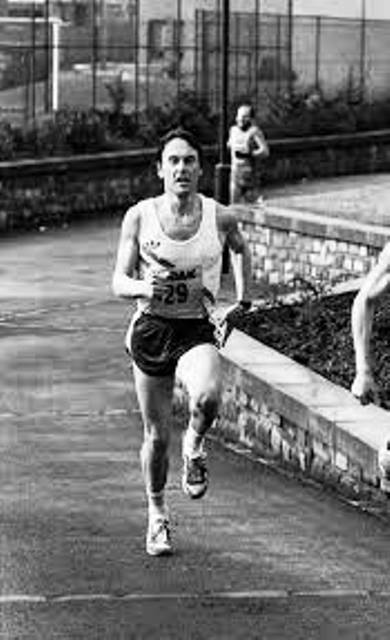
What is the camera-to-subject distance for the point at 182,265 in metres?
8.22

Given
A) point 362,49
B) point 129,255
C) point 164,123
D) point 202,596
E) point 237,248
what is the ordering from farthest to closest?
point 362,49 < point 164,123 < point 237,248 < point 129,255 < point 202,596

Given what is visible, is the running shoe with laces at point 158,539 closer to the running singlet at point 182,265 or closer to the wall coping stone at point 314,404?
the running singlet at point 182,265

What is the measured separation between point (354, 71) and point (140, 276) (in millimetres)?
35288

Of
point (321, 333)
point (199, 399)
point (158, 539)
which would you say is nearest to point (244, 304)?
point (199, 399)

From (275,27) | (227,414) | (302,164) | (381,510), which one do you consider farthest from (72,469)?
(275,27)

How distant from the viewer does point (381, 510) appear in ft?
30.1

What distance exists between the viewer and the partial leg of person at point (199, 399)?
26.3 ft

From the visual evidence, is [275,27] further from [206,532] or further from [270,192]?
[206,532]

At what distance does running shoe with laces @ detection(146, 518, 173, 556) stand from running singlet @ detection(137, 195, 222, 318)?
949 mm

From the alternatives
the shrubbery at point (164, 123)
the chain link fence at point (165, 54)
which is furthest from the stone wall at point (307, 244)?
the chain link fence at point (165, 54)

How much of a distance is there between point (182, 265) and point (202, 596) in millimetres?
1484

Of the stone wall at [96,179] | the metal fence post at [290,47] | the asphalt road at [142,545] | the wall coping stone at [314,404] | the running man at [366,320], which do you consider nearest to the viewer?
the running man at [366,320]

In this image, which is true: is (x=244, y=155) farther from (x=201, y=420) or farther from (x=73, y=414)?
(x=201, y=420)

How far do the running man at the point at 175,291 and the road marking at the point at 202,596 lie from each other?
0.63 m
